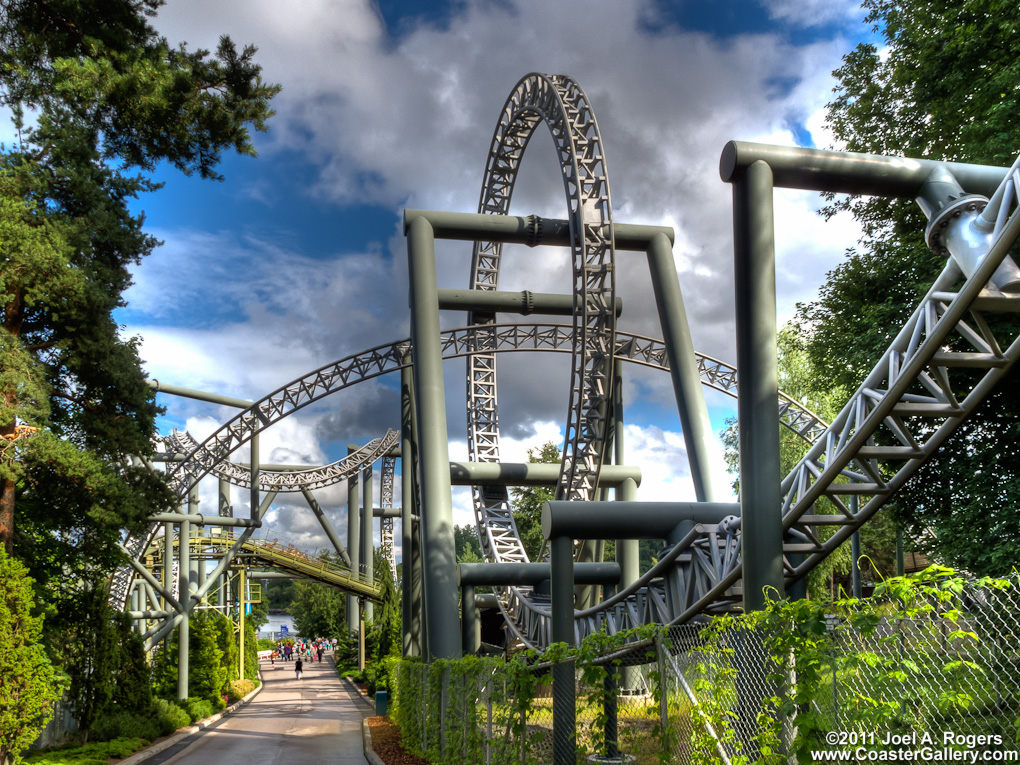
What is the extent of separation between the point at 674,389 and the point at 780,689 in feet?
36.6

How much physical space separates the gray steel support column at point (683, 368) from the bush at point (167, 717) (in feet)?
39.7

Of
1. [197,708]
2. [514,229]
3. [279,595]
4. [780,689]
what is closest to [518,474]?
[514,229]

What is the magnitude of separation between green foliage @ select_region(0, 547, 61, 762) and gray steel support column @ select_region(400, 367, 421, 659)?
308 inches

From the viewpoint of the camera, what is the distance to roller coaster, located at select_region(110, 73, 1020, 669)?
739 centimetres

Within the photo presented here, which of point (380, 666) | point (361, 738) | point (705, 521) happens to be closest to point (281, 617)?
point (380, 666)

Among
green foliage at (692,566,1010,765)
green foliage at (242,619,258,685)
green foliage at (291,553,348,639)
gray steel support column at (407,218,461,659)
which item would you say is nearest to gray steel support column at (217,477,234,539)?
green foliage at (242,619,258,685)

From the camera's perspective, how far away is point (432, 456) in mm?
14594

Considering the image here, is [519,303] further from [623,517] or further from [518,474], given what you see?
[623,517]

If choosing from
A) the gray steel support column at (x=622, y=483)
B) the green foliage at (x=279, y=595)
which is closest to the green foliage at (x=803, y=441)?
the gray steel support column at (x=622, y=483)

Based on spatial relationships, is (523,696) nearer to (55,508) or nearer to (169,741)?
(55,508)

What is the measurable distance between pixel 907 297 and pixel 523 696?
36.4 feet

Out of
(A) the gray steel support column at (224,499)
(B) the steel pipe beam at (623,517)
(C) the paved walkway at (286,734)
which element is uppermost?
(A) the gray steel support column at (224,499)

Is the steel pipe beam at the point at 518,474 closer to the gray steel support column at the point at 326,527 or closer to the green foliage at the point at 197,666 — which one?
the green foliage at the point at 197,666

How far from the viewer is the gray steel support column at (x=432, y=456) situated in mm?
13859
